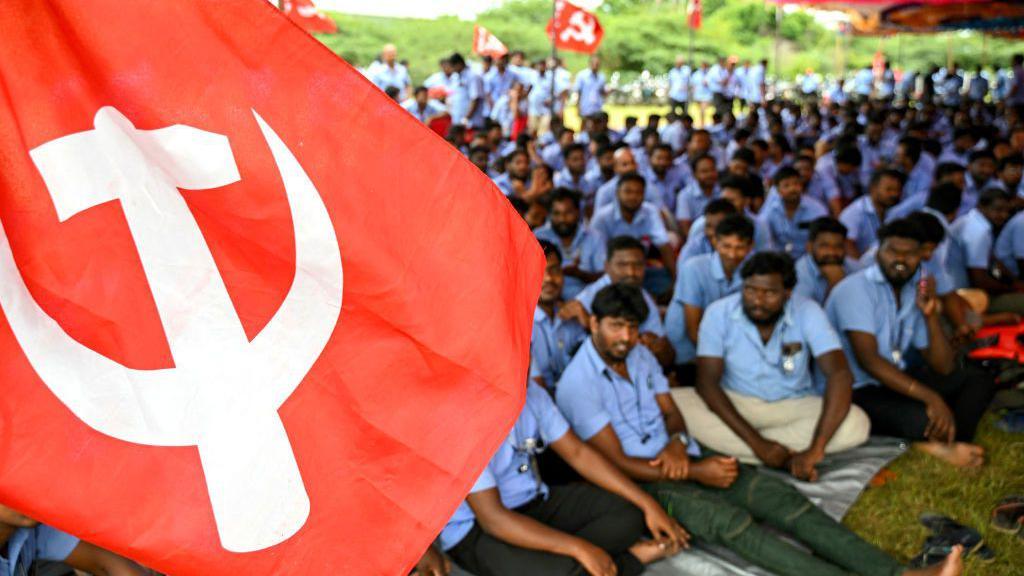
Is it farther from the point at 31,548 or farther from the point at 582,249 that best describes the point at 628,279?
the point at 31,548

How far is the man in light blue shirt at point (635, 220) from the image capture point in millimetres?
6172

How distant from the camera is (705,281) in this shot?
4789 millimetres

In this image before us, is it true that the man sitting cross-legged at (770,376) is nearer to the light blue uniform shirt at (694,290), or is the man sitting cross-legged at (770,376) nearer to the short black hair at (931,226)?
the light blue uniform shirt at (694,290)

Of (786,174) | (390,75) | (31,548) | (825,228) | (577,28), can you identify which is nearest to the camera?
(31,548)

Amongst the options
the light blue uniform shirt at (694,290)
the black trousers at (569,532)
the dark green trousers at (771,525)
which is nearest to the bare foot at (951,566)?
the dark green trousers at (771,525)

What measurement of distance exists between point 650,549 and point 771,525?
1.70 feet

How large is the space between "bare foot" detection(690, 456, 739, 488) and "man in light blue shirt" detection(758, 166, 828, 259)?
3.17 meters

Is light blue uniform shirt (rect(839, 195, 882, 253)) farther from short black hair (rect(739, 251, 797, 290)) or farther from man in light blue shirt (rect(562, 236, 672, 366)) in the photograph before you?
short black hair (rect(739, 251, 797, 290))

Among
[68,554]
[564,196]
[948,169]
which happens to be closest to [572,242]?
[564,196]

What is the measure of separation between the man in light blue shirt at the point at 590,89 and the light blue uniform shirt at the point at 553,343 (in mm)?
→ 10688

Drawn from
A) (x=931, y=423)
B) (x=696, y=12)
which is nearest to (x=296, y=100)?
(x=931, y=423)

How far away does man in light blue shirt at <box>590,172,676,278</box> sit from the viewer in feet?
20.2

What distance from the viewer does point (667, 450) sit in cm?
355

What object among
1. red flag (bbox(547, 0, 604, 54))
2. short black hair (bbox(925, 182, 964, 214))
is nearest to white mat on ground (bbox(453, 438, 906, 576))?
short black hair (bbox(925, 182, 964, 214))
